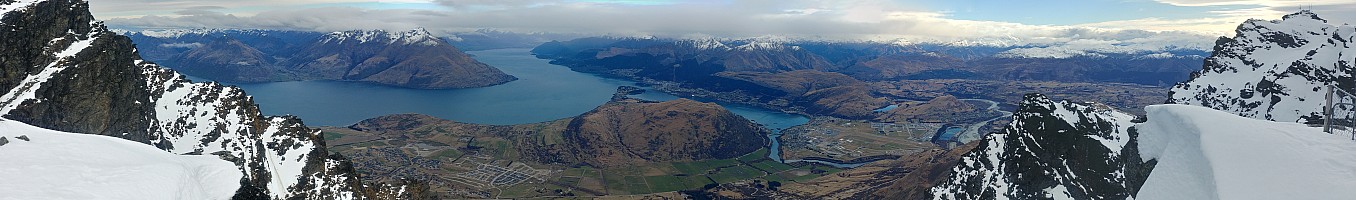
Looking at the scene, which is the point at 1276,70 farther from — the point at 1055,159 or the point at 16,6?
the point at 16,6

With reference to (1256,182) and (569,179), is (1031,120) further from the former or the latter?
(569,179)

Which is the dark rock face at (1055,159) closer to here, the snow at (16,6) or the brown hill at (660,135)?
the snow at (16,6)

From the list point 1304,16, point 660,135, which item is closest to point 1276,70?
point 1304,16

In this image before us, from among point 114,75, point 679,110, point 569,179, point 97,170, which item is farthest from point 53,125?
point 679,110

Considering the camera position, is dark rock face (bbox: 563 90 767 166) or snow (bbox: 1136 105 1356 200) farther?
dark rock face (bbox: 563 90 767 166)

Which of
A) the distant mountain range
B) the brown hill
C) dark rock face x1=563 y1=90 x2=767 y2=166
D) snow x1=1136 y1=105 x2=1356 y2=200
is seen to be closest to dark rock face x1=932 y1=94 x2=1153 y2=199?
the distant mountain range

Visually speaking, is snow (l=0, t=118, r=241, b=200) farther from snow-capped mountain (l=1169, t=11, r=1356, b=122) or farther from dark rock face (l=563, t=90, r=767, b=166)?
dark rock face (l=563, t=90, r=767, b=166)
